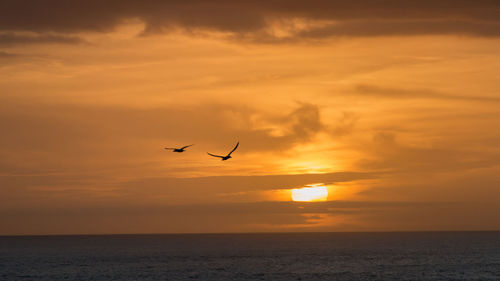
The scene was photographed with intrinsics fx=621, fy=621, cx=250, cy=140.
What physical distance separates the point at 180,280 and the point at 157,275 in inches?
506

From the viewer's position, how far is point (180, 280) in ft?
408

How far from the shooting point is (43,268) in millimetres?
160875

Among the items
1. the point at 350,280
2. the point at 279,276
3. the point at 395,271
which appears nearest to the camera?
the point at 350,280

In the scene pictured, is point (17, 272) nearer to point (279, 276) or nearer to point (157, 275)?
point (157, 275)

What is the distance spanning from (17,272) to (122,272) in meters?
25.4

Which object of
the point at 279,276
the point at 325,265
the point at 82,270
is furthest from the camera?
the point at 325,265

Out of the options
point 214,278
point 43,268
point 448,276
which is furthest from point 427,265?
point 43,268

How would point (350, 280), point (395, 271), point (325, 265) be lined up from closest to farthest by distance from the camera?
point (350, 280)
point (395, 271)
point (325, 265)

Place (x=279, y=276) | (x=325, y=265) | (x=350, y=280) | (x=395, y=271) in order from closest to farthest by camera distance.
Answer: (x=350, y=280)
(x=279, y=276)
(x=395, y=271)
(x=325, y=265)

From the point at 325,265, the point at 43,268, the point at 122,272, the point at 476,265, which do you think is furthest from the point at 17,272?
the point at 476,265

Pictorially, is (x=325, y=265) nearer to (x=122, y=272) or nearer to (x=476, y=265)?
(x=476, y=265)

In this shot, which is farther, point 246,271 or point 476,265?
point 476,265

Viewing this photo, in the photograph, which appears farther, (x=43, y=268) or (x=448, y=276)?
(x=43, y=268)

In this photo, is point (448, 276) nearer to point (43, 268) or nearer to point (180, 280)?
point (180, 280)
